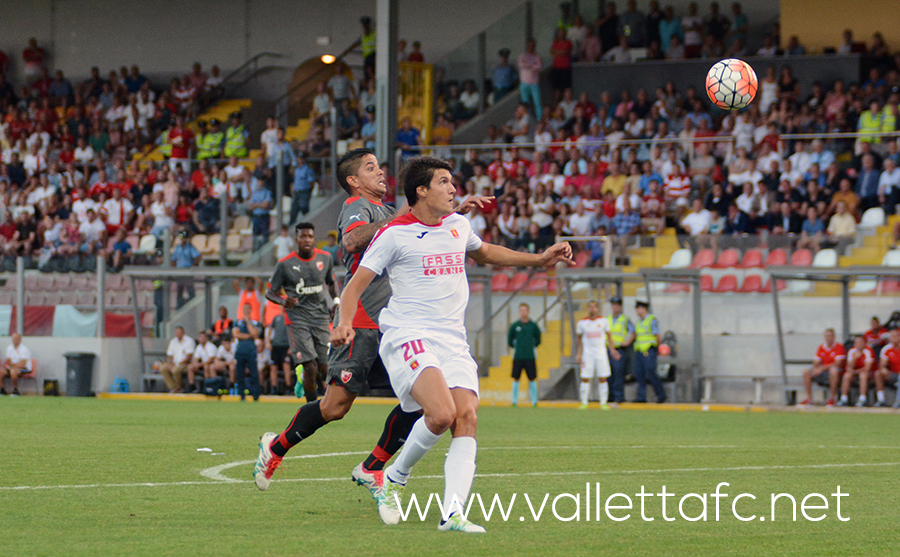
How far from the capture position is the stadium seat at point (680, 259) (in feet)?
71.2

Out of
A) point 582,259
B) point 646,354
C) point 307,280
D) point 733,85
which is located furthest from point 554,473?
point 582,259

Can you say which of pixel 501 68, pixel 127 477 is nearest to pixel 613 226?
pixel 501 68

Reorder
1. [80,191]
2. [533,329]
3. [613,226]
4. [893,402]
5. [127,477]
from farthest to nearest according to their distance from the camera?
[80,191]
[613,226]
[533,329]
[893,402]
[127,477]

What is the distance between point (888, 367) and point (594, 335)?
197 inches

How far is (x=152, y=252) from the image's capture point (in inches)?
966

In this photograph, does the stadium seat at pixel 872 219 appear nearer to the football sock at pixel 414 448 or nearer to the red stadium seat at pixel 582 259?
the red stadium seat at pixel 582 259

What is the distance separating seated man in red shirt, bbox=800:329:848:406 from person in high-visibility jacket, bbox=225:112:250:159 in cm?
1522

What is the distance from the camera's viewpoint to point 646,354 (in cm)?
2108

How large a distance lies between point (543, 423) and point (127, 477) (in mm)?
7807

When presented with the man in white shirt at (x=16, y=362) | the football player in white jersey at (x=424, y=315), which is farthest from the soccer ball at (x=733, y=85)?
the man in white shirt at (x=16, y=362)

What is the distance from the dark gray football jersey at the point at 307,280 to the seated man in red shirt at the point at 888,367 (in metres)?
10.2

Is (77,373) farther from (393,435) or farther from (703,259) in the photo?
(393,435)

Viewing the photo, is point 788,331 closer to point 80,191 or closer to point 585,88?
point 585,88

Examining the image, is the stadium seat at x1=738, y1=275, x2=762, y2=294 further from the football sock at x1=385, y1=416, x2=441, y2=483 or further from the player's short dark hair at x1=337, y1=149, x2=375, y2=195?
the football sock at x1=385, y1=416, x2=441, y2=483
